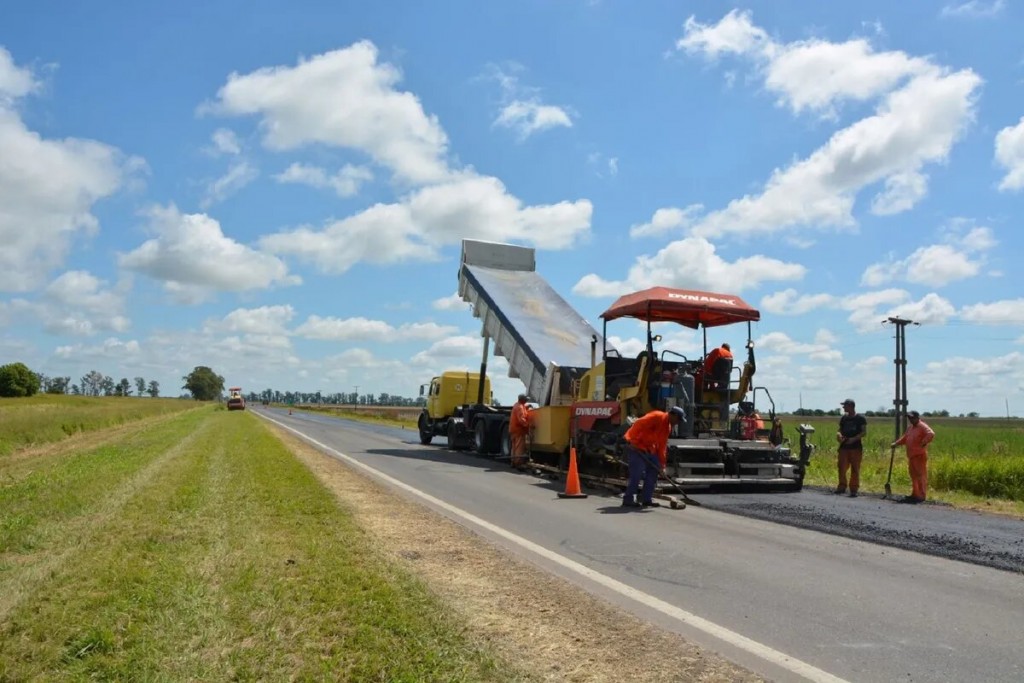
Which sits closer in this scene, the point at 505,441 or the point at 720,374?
the point at 720,374

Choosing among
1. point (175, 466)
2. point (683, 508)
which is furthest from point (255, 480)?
point (683, 508)

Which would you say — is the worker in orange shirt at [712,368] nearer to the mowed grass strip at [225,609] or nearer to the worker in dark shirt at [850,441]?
the worker in dark shirt at [850,441]

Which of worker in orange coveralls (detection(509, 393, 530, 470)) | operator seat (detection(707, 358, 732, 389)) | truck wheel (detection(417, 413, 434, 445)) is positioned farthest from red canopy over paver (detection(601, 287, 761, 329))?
truck wheel (detection(417, 413, 434, 445))

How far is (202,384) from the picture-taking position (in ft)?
544

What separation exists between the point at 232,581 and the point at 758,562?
14.5 feet

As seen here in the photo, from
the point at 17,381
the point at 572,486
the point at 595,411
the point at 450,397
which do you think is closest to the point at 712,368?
the point at 595,411

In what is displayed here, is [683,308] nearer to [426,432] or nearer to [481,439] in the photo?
[481,439]

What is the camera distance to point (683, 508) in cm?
1017

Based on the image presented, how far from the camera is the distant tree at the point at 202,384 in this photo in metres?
166

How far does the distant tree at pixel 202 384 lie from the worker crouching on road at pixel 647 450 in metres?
170

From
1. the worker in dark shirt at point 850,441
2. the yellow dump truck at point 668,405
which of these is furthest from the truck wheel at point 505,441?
the worker in dark shirt at point 850,441

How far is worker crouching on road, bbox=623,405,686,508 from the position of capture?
1035cm

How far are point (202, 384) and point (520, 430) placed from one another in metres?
164

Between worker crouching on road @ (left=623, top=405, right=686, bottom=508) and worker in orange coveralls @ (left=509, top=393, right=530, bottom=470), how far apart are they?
5.70 metres
